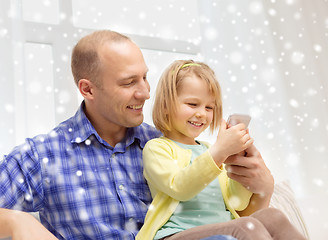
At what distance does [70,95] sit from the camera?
1866 mm

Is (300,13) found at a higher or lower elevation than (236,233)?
higher

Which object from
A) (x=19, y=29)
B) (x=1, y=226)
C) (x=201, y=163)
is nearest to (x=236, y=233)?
(x=201, y=163)

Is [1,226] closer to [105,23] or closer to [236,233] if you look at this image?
[236,233]

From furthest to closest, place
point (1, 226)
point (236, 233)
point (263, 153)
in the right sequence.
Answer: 1. point (263, 153)
2. point (1, 226)
3. point (236, 233)

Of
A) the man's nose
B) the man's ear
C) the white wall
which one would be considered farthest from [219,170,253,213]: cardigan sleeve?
the white wall

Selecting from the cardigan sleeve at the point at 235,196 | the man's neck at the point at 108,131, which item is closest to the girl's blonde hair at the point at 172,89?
the man's neck at the point at 108,131

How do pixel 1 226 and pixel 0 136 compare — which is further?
pixel 0 136

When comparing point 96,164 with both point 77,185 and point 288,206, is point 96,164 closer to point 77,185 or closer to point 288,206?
point 77,185

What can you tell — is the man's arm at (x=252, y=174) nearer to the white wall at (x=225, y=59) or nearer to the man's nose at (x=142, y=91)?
the man's nose at (x=142, y=91)

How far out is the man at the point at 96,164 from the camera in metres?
1.21

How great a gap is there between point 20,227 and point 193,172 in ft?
1.50

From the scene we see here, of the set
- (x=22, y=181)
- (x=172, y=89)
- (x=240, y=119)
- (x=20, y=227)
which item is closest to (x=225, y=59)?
(x=172, y=89)

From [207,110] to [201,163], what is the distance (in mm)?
266

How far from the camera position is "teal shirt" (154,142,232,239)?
113cm
